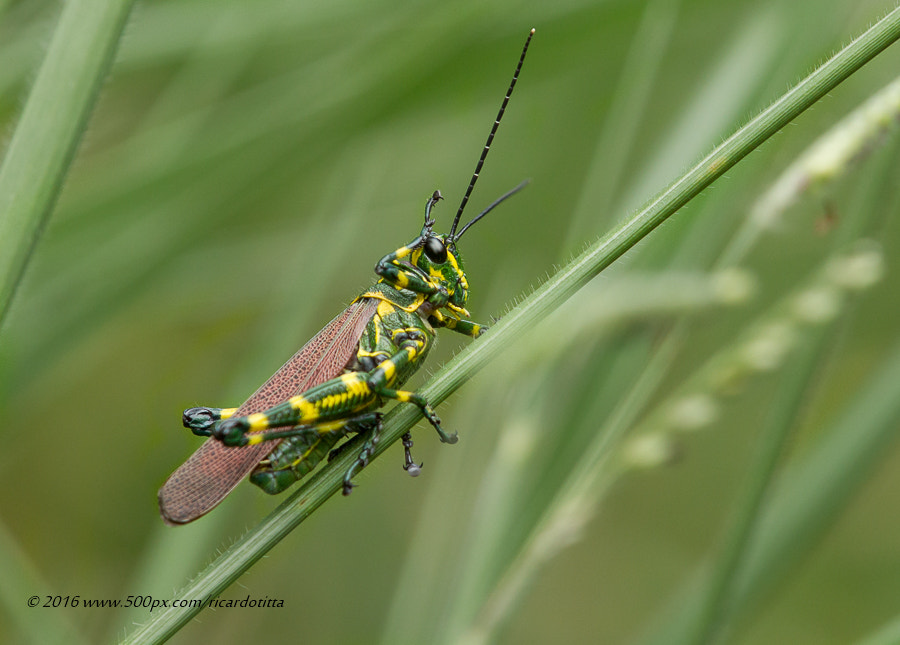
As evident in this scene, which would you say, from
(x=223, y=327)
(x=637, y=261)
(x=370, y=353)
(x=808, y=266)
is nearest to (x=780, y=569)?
(x=637, y=261)

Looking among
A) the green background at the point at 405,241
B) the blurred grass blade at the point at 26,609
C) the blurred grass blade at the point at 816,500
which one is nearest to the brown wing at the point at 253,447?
the green background at the point at 405,241

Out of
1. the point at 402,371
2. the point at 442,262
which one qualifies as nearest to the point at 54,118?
the point at 402,371

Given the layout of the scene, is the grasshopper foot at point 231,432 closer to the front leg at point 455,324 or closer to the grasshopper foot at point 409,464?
the grasshopper foot at point 409,464

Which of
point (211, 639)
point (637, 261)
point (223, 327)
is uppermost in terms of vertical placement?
point (223, 327)

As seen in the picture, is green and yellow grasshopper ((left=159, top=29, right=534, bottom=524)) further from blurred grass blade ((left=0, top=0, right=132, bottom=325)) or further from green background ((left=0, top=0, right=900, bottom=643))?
blurred grass blade ((left=0, top=0, right=132, bottom=325))

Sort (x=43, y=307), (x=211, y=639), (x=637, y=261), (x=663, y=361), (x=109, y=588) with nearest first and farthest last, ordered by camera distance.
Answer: (x=663, y=361) → (x=637, y=261) → (x=43, y=307) → (x=211, y=639) → (x=109, y=588)

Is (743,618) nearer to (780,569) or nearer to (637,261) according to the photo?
(780,569)
